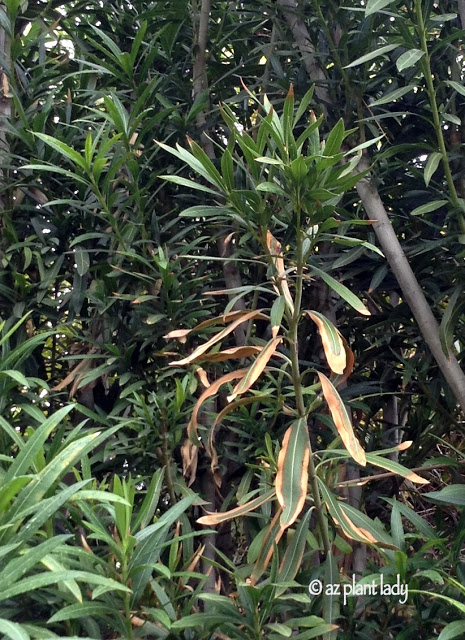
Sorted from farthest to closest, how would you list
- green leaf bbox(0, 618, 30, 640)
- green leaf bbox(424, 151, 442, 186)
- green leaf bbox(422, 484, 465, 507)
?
green leaf bbox(424, 151, 442, 186) < green leaf bbox(422, 484, 465, 507) < green leaf bbox(0, 618, 30, 640)

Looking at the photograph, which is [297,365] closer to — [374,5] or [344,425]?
[344,425]

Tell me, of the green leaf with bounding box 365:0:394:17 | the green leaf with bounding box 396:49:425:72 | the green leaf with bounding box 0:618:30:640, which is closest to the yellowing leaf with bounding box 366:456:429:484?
the green leaf with bounding box 0:618:30:640

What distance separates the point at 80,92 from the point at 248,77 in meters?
0.50

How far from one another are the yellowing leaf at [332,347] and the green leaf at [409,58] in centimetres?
57

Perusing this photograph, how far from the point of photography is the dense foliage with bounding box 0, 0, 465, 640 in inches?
49.5

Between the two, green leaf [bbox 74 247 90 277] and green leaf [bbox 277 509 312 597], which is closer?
green leaf [bbox 277 509 312 597]

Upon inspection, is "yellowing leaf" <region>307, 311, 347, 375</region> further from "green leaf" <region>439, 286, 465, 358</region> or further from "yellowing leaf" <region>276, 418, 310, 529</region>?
"green leaf" <region>439, 286, 465, 358</region>

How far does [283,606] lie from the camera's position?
1341 millimetres

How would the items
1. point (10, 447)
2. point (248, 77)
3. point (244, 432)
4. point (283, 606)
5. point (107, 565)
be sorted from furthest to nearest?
point (248, 77) → point (244, 432) → point (10, 447) → point (283, 606) → point (107, 565)

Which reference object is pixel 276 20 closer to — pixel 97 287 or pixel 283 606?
pixel 97 287

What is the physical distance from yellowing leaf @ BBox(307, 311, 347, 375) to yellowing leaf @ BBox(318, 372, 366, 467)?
0.06 m

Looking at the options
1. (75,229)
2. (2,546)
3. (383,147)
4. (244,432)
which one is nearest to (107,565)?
(2,546)

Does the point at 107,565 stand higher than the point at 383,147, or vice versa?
the point at 383,147

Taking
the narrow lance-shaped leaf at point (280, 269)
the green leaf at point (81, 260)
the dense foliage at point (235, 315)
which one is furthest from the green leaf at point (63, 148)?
the narrow lance-shaped leaf at point (280, 269)
